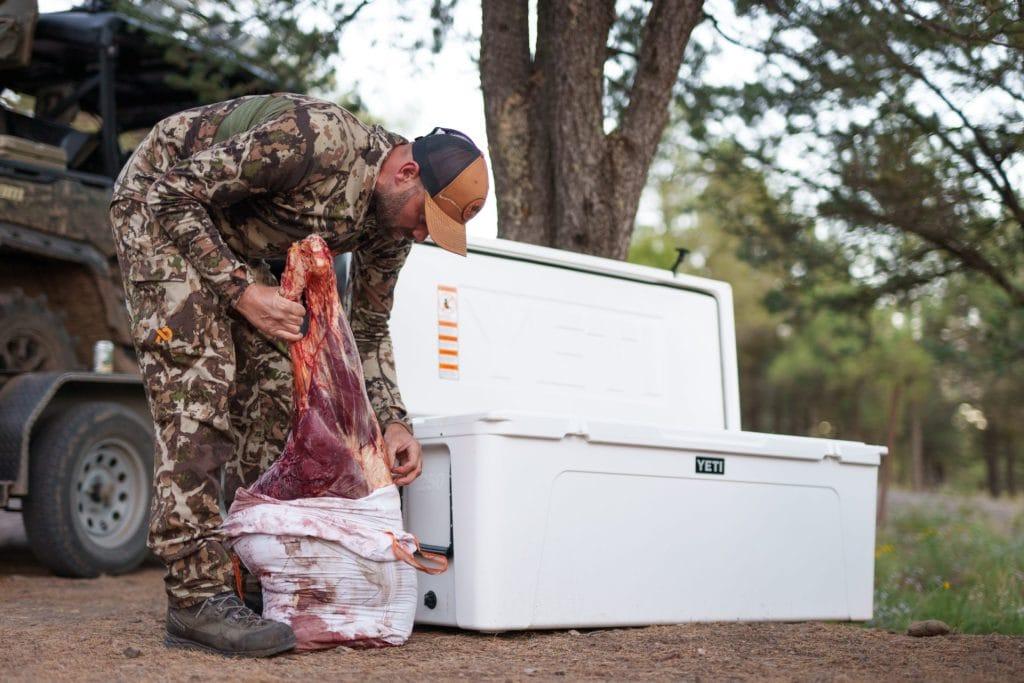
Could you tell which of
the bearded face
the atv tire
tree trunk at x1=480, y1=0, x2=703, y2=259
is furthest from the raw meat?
tree trunk at x1=480, y1=0, x2=703, y2=259

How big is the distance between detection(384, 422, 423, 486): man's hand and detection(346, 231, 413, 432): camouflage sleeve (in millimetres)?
65

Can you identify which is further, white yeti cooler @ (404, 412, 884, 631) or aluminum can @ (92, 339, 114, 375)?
aluminum can @ (92, 339, 114, 375)

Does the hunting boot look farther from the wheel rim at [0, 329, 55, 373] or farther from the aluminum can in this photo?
the aluminum can

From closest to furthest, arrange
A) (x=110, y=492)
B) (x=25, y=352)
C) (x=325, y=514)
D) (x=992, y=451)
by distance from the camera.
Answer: (x=325, y=514) < (x=25, y=352) < (x=110, y=492) < (x=992, y=451)

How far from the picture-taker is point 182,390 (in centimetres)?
306

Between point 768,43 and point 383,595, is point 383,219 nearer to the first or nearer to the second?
point 383,595

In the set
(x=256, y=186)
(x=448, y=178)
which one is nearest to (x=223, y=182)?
(x=256, y=186)

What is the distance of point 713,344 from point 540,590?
244cm

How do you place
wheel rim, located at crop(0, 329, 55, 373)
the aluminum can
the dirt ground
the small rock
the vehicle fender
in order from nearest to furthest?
the dirt ground, the small rock, the vehicle fender, wheel rim, located at crop(0, 329, 55, 373), the aluminum can

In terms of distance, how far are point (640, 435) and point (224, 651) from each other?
154cm

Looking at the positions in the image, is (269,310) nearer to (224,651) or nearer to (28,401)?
(224,651)

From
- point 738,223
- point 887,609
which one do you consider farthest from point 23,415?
point 738,223

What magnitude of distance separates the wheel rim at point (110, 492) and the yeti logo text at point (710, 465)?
300 centimetres

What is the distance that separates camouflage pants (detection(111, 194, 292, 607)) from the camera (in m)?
3.00
